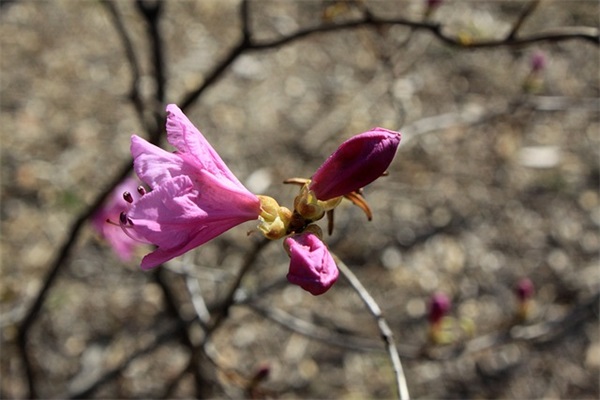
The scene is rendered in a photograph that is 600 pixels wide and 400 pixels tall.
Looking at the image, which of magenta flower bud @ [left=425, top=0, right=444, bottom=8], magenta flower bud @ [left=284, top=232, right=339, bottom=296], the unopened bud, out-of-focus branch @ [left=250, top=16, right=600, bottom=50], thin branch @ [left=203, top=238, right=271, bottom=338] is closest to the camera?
magenta flower bud @ [left=284, top=232, right=339, bottom=296]

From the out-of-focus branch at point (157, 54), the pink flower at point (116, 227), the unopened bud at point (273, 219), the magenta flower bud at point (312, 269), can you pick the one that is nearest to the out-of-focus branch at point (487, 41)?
the out-of-focus branch at point (157, 54)

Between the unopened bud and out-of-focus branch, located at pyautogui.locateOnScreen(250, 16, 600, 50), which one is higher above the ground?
out-of-focus branch, located at pyautogui.locateOnScreen(250, 16, 600, 50)

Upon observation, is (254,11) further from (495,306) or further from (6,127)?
(495,306)

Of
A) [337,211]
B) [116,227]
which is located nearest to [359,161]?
[116,227]

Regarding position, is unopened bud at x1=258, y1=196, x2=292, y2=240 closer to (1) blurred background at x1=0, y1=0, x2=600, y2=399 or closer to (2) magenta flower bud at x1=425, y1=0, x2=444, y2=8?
(1) blurred background at x1=0, y1=0, x2=600, y2=399

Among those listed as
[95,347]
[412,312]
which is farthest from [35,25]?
[412,312]

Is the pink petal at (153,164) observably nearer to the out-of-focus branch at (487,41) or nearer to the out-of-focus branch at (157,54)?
the out-of-focus branch at (487,41)

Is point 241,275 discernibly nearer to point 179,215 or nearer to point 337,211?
point 179,215

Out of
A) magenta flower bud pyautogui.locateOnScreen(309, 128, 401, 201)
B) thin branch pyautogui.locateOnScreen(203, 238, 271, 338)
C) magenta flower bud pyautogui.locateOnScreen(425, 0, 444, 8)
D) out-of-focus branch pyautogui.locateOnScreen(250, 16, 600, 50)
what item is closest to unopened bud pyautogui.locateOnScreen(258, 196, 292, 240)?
magenta flower bud pyautogui.locateOnScreen(309, 128, 401, 201)
